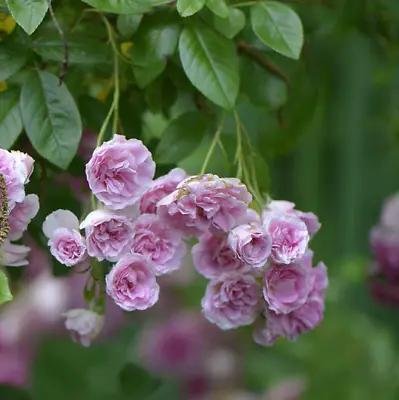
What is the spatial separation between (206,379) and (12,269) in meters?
0.86

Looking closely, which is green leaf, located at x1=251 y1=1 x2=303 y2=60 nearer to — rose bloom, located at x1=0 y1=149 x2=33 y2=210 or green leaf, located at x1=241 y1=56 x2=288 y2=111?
green leaf, located at x1=241 y1=56 x2=288 y2=111

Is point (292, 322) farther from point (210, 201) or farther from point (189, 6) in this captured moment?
point (189, 6)

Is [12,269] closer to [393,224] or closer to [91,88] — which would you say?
[91,88]

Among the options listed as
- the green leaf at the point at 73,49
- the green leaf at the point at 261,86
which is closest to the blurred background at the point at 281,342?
the green leaf at the point at 261,86

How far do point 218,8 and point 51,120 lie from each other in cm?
15

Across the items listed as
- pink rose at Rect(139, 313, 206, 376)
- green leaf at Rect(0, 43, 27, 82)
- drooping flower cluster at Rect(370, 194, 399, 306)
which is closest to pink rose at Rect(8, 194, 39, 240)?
green leaf at Rect(0, 43, 27, 82)

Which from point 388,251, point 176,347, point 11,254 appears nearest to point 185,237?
point 11,254

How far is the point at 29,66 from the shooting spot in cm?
65

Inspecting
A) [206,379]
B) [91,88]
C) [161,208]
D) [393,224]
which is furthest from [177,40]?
[206,379]

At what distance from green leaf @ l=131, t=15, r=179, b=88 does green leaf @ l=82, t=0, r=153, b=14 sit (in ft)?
0.17

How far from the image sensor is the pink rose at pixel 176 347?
5.24 ft

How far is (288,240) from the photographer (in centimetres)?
59

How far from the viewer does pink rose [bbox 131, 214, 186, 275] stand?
0.59 metres

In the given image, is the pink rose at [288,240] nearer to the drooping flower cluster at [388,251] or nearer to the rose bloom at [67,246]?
the rose bloom at [67,246]
